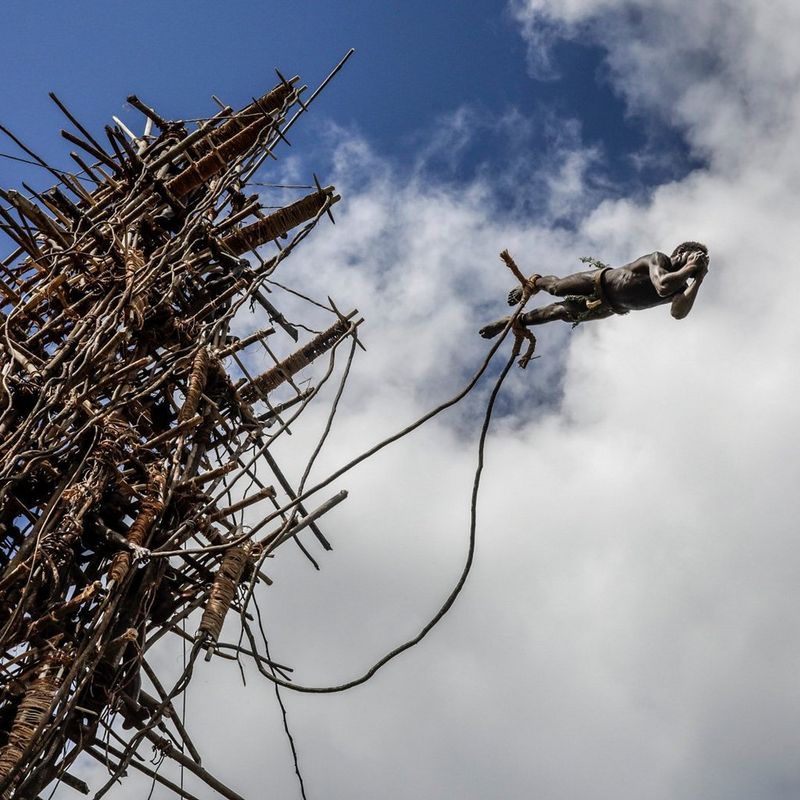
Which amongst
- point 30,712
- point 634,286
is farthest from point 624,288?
point 30,712

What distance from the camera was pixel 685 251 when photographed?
13.1 feet

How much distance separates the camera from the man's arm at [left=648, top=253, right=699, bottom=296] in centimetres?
390

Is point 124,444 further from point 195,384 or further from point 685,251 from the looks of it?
point 685,251

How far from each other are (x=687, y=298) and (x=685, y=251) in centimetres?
22

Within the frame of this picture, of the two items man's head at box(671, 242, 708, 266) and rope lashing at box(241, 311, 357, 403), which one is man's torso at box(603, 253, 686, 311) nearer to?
man's head at box(671, 242, 708, 266)

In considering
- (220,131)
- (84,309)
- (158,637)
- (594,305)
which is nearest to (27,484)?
(158,637)

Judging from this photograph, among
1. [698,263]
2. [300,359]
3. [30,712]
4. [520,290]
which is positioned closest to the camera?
[698,263]

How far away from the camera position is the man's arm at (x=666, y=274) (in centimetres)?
390

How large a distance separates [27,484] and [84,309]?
1.59 meters

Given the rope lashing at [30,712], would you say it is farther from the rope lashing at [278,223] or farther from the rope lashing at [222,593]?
the rope lashing at [278,223]

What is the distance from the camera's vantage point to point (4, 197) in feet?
20.2

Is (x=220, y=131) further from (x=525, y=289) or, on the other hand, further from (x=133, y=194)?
(x=525, y=289)

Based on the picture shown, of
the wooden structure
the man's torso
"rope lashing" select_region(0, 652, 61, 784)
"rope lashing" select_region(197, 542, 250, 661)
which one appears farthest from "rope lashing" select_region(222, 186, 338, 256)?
"rope lashing" select_region(0, 652, 61, 784)

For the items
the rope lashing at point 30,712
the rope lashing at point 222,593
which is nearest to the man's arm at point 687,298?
the rope lashing at point 222,593
